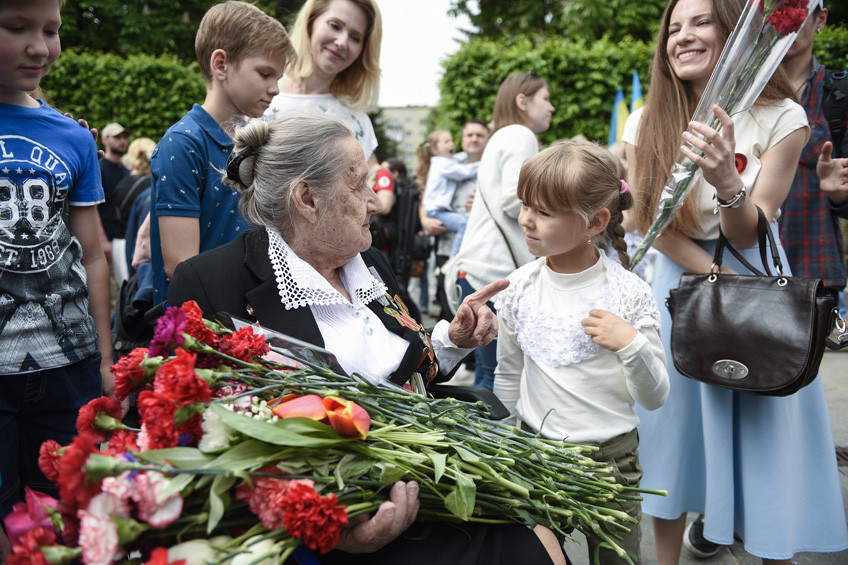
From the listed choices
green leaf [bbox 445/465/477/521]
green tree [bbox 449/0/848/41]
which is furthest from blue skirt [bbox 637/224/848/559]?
green tree [bbox 449/0/848/41]

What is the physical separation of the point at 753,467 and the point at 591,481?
3.78 feet

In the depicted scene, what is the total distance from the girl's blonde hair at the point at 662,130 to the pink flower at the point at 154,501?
2.00 meters

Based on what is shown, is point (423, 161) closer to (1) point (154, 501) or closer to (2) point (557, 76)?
(2) point (557, 76)

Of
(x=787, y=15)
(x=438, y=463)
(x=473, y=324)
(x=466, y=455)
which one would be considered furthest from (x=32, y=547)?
(x=787, y=15)

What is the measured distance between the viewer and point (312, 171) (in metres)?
1.86

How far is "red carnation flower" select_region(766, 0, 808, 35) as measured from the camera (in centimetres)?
198

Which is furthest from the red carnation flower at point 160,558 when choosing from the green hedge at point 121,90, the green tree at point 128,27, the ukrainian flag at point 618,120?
the green tree at point 128,27

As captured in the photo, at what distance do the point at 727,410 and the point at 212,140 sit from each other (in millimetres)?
2112

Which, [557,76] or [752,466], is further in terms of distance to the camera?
[557,76]

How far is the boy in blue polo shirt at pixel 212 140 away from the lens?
2.13 metres

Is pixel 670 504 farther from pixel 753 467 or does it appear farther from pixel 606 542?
pixel 606 542

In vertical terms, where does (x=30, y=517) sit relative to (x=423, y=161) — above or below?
above

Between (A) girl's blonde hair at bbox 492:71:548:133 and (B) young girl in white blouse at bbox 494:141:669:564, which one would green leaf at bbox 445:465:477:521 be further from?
(A) girl's blonde hair at bbox 492:71:548:133

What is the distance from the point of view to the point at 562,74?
10.9 meters
